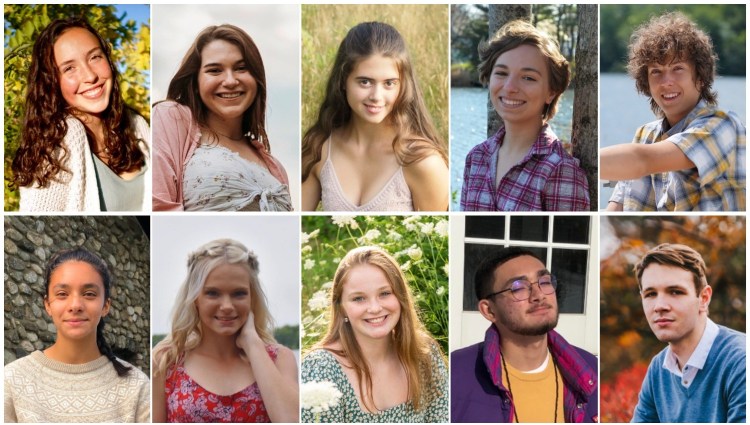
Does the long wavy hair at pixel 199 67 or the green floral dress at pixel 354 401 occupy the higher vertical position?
the long wavy hair at pixel 199 67

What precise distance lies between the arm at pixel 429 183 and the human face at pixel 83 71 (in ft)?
4.65

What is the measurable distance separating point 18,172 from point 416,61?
6.12 ft

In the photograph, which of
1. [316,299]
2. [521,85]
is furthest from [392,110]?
[316,299]

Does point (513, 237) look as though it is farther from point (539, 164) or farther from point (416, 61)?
point (416, 61)

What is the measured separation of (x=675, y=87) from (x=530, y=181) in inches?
30.3

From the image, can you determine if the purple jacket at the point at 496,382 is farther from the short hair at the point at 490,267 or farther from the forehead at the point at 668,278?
the forehead at the point at 668,278

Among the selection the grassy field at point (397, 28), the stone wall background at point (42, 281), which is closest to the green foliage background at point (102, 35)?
the stone wall background at point (42, 281)

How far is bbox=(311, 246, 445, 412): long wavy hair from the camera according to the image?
221 inches

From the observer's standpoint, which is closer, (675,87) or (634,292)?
(675,87)

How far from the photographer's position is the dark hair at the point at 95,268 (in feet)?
18.5

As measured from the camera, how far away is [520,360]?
5.69 metres

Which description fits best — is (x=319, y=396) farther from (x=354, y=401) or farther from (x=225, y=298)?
(x=225, y=298)

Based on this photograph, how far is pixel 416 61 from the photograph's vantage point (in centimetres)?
553

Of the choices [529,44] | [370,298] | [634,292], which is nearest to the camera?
[529,44]
